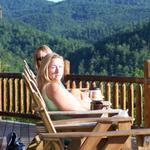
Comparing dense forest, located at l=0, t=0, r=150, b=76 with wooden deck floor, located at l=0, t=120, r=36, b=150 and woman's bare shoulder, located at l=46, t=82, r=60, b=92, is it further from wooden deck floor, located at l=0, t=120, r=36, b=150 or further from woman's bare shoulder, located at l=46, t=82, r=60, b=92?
woman's bare shoulder, located at l=46, t=82, r=60, b=92

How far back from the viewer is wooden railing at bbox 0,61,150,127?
7620mm

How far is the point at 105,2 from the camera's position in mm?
68312

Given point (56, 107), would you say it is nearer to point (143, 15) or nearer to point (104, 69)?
point (104, 69)

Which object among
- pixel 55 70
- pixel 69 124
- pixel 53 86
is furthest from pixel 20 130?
pixel 69 124

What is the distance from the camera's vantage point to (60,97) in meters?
4.21

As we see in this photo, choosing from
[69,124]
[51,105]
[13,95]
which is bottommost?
[13,95]

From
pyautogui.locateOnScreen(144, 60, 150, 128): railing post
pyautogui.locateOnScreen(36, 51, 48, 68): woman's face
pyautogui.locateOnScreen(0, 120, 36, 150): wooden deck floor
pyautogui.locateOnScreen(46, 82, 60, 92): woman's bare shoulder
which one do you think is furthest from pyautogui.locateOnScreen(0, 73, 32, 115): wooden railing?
pyautogui.locateOnScreen(46, 82, 60, 92): woman's bare shoulder

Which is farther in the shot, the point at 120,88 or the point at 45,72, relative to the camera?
the point at 120,88

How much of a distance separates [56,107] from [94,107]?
0.61 metres

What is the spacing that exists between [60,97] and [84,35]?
47.8 m

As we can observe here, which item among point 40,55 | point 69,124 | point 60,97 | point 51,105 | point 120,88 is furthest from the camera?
point 120,88

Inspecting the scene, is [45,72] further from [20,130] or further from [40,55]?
[20,130]

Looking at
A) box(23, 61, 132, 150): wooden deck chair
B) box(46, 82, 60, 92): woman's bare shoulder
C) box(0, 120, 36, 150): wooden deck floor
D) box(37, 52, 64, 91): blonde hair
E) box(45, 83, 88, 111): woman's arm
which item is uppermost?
box(37, 52, 64, 91): blonde hair

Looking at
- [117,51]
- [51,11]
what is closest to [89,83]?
[117,51]
